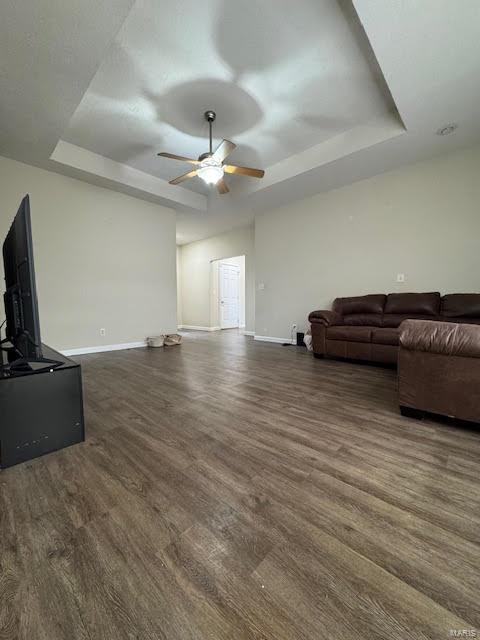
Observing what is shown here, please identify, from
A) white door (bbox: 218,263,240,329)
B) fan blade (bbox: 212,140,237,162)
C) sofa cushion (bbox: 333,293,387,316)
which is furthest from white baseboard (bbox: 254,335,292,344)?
fan blade (bbox: 212,140,237,162)

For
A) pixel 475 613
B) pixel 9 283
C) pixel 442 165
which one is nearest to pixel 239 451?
pixel 475 613

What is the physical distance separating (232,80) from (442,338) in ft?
9.44

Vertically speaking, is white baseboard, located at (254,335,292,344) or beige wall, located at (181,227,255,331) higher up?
beige wall, located at (181,227,255,331)

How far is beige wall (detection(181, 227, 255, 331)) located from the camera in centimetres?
626

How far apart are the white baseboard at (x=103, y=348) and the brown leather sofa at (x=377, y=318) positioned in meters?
3.14

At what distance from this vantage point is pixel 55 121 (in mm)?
2641

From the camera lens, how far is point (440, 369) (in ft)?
5.40

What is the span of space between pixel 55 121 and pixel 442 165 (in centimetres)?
469

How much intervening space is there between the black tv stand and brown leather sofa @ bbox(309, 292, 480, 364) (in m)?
3.11

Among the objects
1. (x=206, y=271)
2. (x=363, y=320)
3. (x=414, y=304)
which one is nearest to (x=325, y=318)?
(x=363, y=320)

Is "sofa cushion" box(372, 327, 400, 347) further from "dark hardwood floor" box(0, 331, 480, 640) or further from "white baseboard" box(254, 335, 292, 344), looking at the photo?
"white baseboard" box(254, 335, 292, 344)

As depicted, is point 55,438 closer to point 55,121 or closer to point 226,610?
point 226,610

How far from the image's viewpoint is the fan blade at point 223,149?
253 centimetres

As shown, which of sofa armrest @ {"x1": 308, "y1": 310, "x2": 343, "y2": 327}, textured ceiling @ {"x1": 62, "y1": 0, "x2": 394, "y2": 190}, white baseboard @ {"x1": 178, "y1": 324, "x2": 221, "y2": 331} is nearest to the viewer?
textured ceiling @ {"x1": 62, "y1": 0, "x2": 394, "y2": 190}
